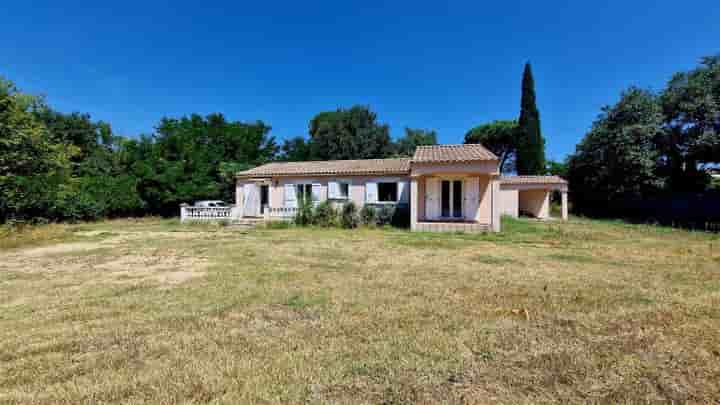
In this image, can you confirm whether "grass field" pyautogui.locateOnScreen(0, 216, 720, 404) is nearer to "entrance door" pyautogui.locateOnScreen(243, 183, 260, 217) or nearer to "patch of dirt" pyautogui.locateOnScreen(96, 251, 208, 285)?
"patch of dirt" pyautogui.locateOnScreen(96, 251, 208, 285)

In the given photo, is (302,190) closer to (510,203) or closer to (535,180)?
(510,203)

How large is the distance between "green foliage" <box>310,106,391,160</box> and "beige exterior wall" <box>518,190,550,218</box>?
1371 cm

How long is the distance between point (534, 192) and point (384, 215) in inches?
431

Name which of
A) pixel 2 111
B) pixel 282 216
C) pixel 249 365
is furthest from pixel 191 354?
pixel 2 111

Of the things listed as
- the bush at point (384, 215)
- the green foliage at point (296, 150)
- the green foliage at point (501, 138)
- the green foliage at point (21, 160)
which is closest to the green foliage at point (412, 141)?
the green foliage at point (501, 138)

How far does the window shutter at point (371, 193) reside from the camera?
47.6 feet

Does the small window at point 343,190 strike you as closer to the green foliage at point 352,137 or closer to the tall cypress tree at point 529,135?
the green foliage at point 352,137

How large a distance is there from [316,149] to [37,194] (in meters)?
19.4

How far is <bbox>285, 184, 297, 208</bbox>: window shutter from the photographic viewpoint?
51.5ft

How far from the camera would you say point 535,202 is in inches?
697

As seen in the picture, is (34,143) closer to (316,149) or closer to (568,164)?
(316,149)

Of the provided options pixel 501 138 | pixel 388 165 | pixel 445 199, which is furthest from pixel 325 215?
pixel 501 138

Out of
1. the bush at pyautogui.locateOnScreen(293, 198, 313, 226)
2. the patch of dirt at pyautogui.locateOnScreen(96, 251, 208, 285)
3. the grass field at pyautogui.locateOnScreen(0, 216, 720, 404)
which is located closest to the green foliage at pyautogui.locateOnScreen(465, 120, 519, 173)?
the bush at pyautogui.locateOnScreen(293, 198, 313, 226)

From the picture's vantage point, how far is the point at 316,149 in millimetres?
28297
